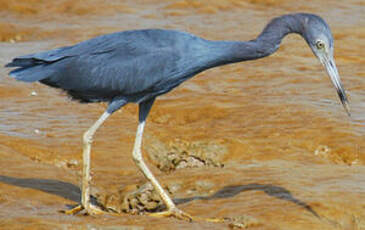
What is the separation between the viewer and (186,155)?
25.9 feet

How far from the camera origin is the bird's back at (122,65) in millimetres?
6129

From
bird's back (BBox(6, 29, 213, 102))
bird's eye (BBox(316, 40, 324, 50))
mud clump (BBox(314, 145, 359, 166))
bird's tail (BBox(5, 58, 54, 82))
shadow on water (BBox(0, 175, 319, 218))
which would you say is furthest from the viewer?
mud clump (BBox(314, 145, 359, 166))

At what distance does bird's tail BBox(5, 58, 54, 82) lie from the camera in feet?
21.0

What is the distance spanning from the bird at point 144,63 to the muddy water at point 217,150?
33 cm

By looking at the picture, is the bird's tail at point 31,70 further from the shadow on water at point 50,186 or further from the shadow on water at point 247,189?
the shadow on water at point 247,189

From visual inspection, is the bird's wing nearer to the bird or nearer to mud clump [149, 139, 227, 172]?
the bird

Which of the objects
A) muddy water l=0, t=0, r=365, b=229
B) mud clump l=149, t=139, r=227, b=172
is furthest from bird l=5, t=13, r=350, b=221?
mud clump l=149, t=139, r=227, b=172

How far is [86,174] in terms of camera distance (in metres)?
6.26

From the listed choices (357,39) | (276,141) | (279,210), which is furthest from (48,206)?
(357,39)

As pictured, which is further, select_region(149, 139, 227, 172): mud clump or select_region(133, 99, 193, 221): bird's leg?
select_region(149, 139, 227, 172): mud clump

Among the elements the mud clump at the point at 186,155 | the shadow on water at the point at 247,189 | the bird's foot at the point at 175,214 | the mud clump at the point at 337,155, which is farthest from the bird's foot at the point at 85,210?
the mud clump at the point at 337,155

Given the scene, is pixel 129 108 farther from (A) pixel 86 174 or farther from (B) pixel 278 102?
(A) pixel 86 174

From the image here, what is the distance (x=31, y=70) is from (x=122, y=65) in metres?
0.70

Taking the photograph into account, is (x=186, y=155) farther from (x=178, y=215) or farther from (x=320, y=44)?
(x=320, y=44)
